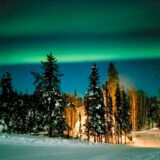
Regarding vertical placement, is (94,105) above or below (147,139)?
above

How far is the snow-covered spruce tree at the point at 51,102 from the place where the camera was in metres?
55.6

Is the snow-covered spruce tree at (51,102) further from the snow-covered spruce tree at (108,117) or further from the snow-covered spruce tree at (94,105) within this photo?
the snow-covered spruce tree at (108,117)

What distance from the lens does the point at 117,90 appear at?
8581 centimetres

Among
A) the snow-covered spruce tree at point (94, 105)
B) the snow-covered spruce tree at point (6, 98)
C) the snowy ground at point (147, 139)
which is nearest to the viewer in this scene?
the snow-covered spruce tree at point (94, 105)

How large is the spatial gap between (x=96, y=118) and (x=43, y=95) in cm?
1674

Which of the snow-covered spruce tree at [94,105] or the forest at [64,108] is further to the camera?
the snow-covered spruce tree at [94,105]

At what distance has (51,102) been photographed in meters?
55.9

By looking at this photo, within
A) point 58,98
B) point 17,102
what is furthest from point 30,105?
point 58,98

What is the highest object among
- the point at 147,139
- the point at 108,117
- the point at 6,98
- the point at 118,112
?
the point at 6,98

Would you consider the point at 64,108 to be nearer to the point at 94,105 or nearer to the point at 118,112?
the point at 94,105

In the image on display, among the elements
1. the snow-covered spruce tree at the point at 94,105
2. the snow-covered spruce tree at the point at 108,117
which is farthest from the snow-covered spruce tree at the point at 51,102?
the snow-covered spruce tree at the point at 108,117

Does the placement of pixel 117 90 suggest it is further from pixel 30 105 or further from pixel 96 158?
pixel 96 158

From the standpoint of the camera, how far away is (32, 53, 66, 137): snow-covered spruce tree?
55594mm

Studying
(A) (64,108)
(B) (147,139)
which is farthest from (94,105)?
(B) (147,139)
